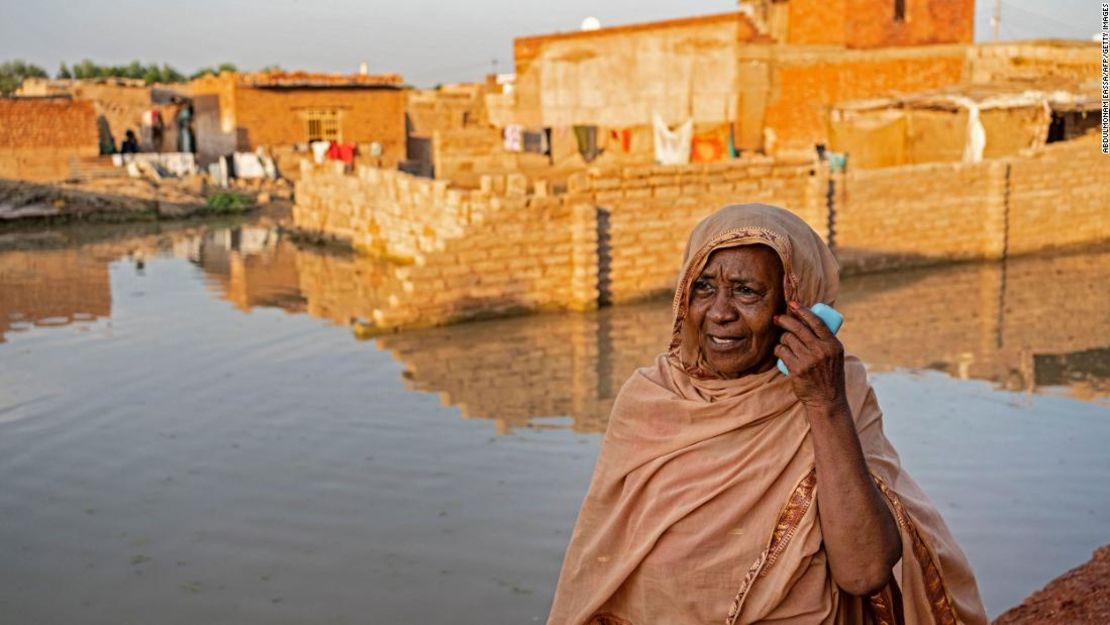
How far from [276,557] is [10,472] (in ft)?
8.47

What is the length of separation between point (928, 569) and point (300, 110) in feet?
92.5

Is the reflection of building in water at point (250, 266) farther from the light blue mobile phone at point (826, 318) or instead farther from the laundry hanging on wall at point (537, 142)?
the light blue mobile phone at point (826, 318)

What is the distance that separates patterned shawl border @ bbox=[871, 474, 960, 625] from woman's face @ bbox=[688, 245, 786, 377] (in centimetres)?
34

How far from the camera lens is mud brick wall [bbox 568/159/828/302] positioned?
12422mm

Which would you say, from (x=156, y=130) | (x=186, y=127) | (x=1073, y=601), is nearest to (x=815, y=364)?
(x=1073, y=601)

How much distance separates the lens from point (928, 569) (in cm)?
219

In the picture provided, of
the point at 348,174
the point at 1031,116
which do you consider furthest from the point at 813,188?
the point at 348,174

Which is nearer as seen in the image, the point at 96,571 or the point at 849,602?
the point at 849,602

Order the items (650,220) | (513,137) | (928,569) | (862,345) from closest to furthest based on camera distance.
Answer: (928,569) < (862,345) < (650,220) < (513,137)

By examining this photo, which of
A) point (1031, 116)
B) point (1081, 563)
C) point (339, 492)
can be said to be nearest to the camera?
point (1081, 563)

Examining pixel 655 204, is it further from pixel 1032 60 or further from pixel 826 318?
pixel 1032 60

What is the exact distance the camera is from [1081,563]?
532cm

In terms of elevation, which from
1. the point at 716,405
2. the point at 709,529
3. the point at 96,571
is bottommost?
the point at 96,571

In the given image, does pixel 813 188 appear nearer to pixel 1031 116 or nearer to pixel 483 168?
pixel 1031 116
